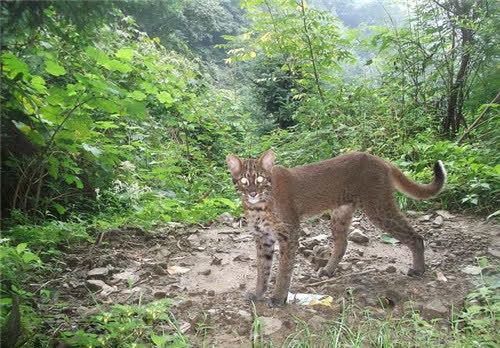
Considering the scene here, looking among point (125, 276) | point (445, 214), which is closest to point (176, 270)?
point (125, 276)

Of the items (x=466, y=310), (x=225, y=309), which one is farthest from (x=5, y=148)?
(x=466, y=310)

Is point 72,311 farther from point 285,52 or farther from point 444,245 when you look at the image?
point 285,52

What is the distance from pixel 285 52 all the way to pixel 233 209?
4.14 m

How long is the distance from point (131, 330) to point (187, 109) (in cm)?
582

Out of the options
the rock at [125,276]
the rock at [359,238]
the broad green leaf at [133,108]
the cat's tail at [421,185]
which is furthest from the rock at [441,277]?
the broad green leaf at [133,108]

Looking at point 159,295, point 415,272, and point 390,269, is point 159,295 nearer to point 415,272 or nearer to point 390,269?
point 390,269

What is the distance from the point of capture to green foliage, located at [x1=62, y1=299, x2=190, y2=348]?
2312 millimetres

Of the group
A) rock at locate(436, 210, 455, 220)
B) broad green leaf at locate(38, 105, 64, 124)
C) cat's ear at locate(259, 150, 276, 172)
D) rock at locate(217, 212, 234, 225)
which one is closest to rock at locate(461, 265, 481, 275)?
rock at locate(436, 210, 455, 220)

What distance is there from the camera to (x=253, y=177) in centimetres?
341

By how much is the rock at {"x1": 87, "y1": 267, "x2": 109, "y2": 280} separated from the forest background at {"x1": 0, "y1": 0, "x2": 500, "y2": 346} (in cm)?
40

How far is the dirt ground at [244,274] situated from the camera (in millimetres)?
3004

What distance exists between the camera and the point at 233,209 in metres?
5.97

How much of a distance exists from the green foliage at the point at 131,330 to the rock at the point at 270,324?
1.82 ft

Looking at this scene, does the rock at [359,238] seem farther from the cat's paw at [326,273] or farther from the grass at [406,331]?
the grass at [406,331]
